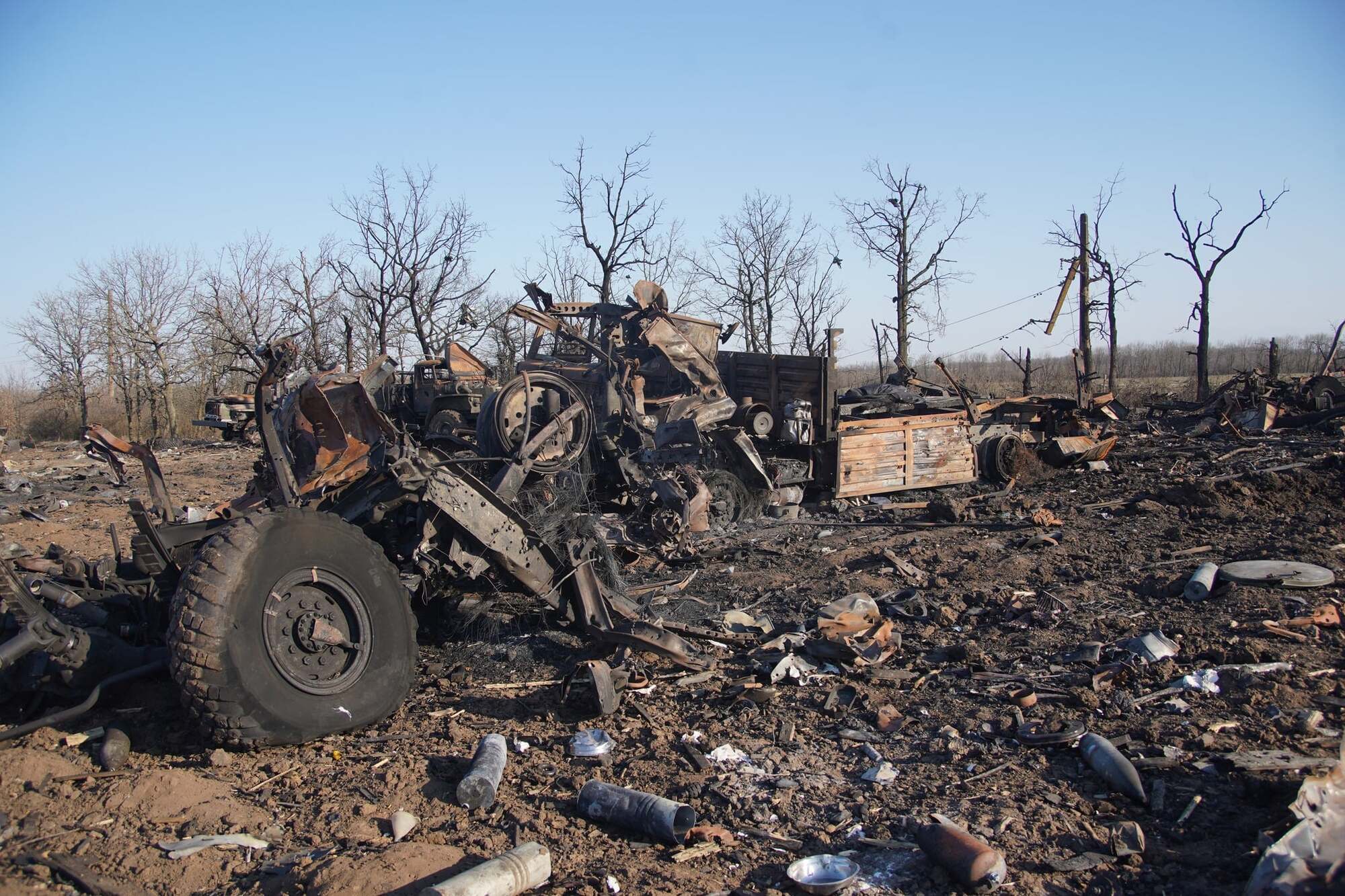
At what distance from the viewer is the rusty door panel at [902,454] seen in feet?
42.4

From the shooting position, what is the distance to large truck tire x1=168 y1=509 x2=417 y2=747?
4.06 m

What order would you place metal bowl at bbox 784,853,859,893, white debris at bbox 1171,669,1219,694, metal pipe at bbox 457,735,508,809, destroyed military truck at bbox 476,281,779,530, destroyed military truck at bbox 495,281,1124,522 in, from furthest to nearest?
destroyed military truck at bbox 495,281,1124,522
destroyed military truck at bbox 476,281,779,530
white debris at bbox 1171,669,1219,694
metal pipe at bbox 457,735,508,809
metal bowl at bbox 784,853,859,893

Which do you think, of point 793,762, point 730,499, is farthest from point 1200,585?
point 730,499

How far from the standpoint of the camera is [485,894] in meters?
3.11

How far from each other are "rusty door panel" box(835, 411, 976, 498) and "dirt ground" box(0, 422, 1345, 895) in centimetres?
496

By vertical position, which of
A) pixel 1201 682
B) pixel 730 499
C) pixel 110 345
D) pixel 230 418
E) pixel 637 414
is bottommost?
pixel 1201 682

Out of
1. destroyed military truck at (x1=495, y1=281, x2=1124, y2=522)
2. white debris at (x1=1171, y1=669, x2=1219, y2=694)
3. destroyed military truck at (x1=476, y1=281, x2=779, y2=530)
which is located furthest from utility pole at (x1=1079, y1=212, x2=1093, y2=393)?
white debris at (x1=1171, y1=669, x2=1219, y2=694)

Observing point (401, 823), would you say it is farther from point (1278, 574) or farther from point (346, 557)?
point (1278, 574)

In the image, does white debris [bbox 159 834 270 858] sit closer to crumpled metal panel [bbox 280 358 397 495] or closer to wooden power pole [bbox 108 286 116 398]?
crumpled metal panel [bbox 280 358 397 495]

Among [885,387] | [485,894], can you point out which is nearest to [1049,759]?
[485,894]

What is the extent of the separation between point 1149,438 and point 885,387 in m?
8.16

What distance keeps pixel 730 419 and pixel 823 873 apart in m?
9.30

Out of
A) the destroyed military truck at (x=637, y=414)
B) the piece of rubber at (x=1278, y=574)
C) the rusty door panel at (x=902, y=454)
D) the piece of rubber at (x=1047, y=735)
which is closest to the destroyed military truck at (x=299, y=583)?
the piece of rubber at (x=1047, y=735)

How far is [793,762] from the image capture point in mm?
4527
